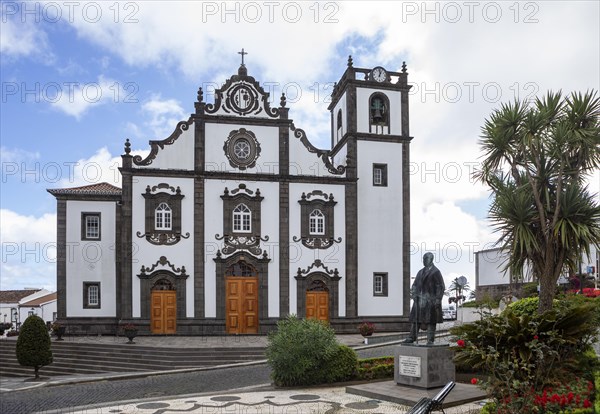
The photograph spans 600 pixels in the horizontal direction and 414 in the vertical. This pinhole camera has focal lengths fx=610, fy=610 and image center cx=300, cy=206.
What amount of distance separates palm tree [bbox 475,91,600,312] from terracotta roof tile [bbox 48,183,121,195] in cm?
1825

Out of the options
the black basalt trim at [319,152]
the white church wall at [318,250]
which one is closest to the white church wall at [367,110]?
the black basalt trim at [319,152]

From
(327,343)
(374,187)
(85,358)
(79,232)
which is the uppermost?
(374,187)

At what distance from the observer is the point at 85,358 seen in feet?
73.2

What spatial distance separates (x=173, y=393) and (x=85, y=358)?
825 cm

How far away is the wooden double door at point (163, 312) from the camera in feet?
88.9

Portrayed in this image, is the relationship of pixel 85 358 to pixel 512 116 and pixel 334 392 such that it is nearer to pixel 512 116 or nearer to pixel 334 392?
pixel 334 392

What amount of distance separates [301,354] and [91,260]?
16595 mm

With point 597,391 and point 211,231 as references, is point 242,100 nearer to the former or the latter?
point 211,231

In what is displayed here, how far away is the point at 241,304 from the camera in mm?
28078

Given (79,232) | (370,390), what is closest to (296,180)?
A: (79,232)

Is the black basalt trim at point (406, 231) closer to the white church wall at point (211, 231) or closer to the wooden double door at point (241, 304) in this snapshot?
the wooden double door at point (241, 304)

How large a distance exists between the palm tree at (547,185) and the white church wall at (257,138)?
518 inches

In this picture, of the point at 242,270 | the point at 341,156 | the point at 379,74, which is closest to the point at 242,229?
the point at 242,270

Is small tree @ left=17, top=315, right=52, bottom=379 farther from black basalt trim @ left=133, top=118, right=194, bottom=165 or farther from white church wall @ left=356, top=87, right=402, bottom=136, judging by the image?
white church wall @ left=356, top=87, right=402, bottom=136
